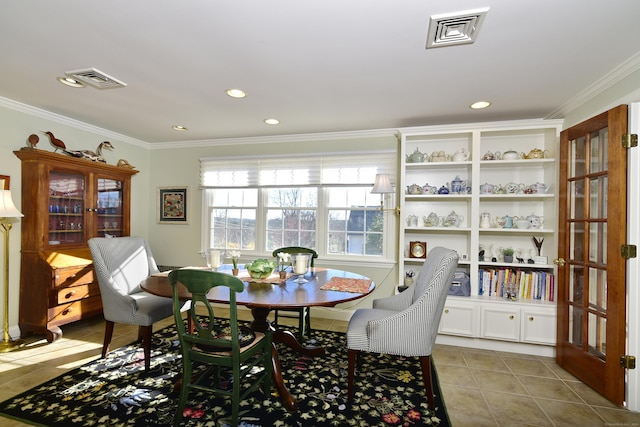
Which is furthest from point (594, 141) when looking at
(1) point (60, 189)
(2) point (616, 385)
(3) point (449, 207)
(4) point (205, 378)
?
(1) point (60, 189)

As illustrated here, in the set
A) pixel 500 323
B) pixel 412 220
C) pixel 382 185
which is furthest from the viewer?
pixel 412 220

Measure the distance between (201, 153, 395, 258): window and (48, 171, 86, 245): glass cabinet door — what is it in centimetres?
139

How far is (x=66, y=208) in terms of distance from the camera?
3346 millimetres

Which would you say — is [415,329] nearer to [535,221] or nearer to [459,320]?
[459,320]

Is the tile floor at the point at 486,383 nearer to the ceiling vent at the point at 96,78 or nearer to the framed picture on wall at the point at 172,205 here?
the framed picture on wall at the point at 172,205

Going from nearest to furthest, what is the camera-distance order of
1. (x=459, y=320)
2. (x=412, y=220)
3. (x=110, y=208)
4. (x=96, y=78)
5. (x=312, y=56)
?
(x=312, y=56) < (x=96, y=78) < (x=459, y=320) < (x=412, y=220) < (x=110, y=208)

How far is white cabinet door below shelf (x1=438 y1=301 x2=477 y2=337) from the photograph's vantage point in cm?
304

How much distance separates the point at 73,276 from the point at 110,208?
103 centimetres

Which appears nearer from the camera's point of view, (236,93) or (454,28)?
(454,28)

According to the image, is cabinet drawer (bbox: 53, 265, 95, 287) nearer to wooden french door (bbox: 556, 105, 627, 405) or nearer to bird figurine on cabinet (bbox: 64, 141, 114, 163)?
bird figurine on cabinet (bbox: 64, 141, 114, 163)

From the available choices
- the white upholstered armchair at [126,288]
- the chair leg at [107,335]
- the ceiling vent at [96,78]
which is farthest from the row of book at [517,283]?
the ceiling vent at [96,78]

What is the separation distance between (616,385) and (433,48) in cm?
259

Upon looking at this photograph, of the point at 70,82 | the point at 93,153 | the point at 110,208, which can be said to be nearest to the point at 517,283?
the point at 70,82

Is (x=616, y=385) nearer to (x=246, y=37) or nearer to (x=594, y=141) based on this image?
(x=594, y=141)
